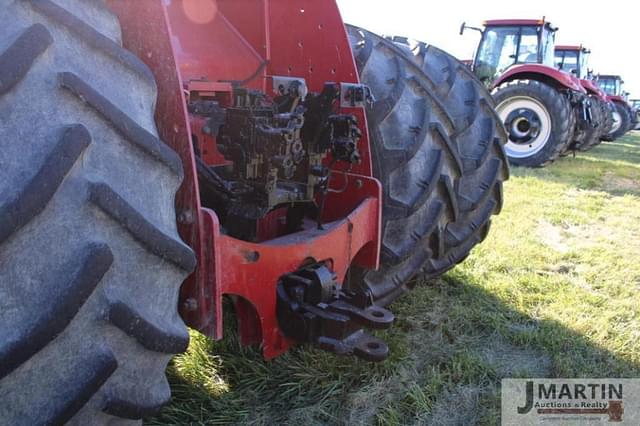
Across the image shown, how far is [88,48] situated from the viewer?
3.71 feet

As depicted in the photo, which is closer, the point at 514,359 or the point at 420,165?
the point at 420,165

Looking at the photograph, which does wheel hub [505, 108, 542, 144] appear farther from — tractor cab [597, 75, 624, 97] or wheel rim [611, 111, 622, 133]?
tractor cab [597, 75, 624, 97]

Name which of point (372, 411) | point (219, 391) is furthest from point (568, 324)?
point (219, 391)

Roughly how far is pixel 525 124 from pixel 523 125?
0.04m

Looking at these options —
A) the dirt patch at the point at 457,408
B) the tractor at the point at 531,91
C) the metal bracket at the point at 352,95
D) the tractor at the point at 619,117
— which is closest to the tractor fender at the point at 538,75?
the tractor at the point at 531,91

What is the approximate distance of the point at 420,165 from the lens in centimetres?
231

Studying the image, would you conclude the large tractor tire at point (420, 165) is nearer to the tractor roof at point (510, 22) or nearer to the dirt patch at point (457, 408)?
the dirt patch at point (457, 408)

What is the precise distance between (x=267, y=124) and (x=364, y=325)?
690mm

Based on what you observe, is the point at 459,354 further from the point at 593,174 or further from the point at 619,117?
the point at 619,117

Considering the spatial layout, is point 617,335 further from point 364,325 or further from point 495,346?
point 364,325

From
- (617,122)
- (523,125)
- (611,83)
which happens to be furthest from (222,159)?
(611,83)

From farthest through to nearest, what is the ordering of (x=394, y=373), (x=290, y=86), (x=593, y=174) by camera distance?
1. (x=593, y=174)
2. (x=394, y=373)
3. (x=290, y=86)

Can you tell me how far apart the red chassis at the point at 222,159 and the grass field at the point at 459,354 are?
408mm

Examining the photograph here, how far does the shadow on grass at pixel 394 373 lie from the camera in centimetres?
212
